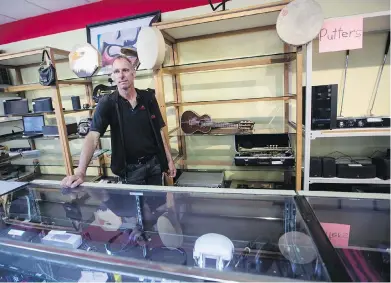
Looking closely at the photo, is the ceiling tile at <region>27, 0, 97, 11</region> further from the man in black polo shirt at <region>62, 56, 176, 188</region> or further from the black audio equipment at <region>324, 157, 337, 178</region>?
the black audio equipment at <region>324, 157, 337, 178</region>

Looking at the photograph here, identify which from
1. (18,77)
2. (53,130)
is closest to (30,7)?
(18,77)

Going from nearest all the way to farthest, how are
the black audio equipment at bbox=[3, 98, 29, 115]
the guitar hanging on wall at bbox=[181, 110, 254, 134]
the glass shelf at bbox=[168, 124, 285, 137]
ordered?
the glass shelf at bbox=[168, 124, 285, 137] < the guitar hanging on wall at bbox=[181, 110, 254, 134] < the black audio equipment at bbox=[3, 98, 29, 115]

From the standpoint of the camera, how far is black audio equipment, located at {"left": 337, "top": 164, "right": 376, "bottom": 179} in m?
1.71

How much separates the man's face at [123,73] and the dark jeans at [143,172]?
565mm

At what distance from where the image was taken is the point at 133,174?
168 centimetres

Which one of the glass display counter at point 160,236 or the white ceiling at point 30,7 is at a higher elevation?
the white ceiling at point 30,7

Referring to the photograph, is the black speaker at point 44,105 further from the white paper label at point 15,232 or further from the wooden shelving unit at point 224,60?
the white paper label at point 15,232

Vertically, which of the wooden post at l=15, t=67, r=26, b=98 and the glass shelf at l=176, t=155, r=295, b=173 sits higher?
the wooden post at l=15, t=67, r=26, b=98

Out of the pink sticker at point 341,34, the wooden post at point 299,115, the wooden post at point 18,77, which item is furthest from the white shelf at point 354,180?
the wooden post at point 18,77

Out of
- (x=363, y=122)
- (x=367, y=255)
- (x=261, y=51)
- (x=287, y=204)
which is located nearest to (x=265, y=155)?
(x=363, y=122)

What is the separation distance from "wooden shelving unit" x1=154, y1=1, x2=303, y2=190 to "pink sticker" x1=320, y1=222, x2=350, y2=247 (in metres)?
1.01

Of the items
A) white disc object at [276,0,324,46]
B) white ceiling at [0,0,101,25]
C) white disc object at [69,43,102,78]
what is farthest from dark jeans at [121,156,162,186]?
white ceiling at [0,0,101,25]

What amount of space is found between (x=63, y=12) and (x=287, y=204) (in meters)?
3.02

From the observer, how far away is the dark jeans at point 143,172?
1.67 m
